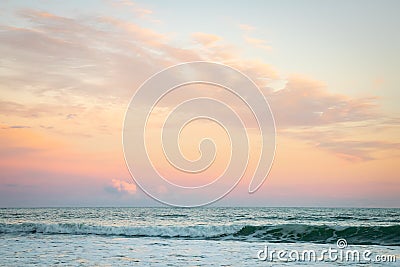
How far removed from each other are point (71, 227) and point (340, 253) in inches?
874

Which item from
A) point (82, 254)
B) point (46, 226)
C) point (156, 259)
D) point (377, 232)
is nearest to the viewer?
point (156, 259)

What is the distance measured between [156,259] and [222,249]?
A: 15.7ft

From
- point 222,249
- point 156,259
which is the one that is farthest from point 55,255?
point 222,249

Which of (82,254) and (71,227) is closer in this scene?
(82,254)

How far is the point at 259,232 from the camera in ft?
99.1

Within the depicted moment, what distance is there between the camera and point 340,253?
64.0ft

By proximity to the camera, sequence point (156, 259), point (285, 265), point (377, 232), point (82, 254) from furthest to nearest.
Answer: point (377, 232)
point (82, 254)
point (156, 259)
point (285, 265)

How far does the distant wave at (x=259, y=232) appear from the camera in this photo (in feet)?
89.7

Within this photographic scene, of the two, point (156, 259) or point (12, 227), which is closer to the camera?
point (156, 259)

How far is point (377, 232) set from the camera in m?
28.6

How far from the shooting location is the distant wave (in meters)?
27.3

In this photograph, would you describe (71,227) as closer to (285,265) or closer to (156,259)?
(156,259)

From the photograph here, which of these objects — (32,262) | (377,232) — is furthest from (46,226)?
(377,232)

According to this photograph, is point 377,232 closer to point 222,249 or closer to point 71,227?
point 222,249
